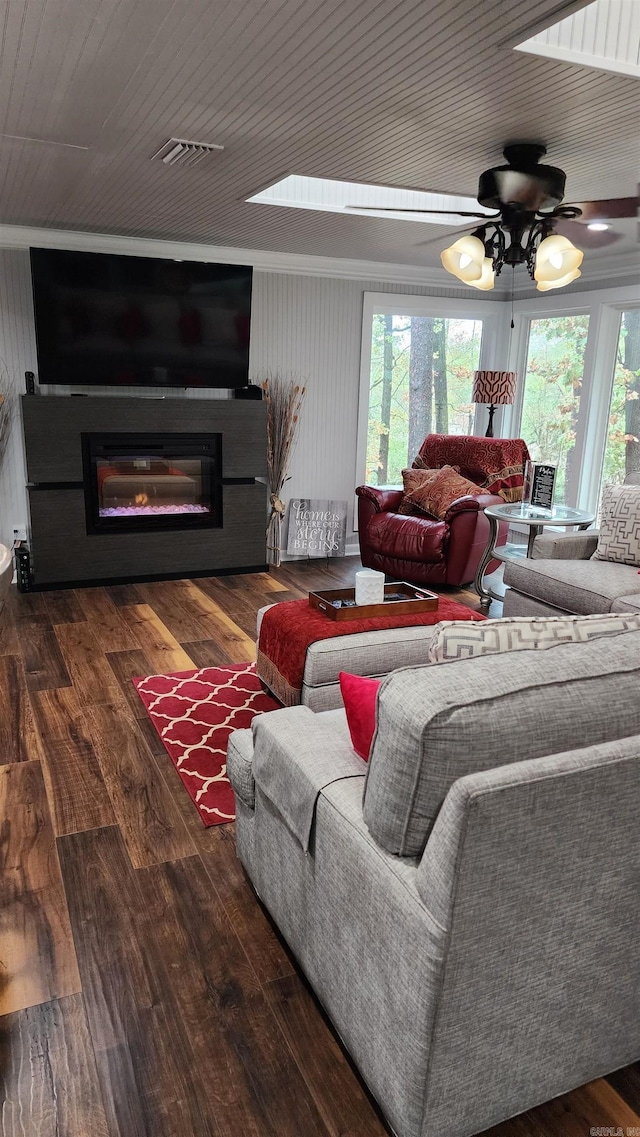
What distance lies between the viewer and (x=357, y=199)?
4.41 m

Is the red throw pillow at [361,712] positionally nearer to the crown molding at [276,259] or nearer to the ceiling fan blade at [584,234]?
the ceiling fan blade at [584,234]

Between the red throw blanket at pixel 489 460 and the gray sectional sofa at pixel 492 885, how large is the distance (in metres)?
4.18

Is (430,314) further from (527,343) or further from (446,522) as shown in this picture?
(446,522)

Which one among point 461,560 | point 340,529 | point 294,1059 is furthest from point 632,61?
point 340,529

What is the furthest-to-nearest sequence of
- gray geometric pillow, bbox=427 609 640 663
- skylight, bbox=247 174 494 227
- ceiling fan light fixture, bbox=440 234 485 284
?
1. skylight, bbox=247 174 494 227
2. ceiling fan light fixture, bbox=440 234 485 284
3. gray geometric pillow, bbox=427 609 640 663

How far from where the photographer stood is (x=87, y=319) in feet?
17.0

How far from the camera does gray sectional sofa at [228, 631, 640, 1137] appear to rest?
1.28m

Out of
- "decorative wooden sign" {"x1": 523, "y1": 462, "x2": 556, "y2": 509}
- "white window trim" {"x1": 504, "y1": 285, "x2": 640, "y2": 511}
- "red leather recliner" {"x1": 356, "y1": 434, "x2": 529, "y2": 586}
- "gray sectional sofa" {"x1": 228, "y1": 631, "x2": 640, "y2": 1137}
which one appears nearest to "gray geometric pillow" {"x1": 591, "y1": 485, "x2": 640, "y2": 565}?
"decorative wooden sign" {"x1": 523, "y1": 462, "x2": 556, "y2": 509}

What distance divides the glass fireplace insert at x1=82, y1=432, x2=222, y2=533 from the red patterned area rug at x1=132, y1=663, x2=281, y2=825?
6.53 ft

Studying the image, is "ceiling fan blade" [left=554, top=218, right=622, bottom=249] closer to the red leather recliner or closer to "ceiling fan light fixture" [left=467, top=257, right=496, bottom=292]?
"ceiling fan light fixture" [left=467, top=257, right=496, bottom=292]

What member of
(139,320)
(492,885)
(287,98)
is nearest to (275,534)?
(139,320)

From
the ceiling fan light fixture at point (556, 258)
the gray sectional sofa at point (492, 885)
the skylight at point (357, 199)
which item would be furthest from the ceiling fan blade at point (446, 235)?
the gray sectional sofa at point (492, 885)

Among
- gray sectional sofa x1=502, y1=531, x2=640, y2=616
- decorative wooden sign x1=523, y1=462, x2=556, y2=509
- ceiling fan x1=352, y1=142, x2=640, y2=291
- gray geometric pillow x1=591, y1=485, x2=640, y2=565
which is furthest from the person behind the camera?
decorative wooden sign x1=523, y1=462, x2=556, y2=509

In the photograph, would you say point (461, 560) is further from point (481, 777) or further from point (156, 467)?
point (481, 777)
